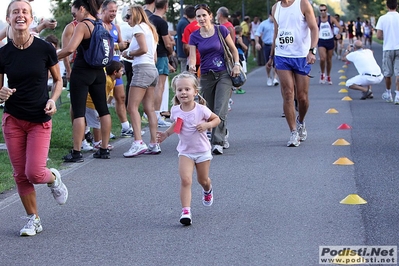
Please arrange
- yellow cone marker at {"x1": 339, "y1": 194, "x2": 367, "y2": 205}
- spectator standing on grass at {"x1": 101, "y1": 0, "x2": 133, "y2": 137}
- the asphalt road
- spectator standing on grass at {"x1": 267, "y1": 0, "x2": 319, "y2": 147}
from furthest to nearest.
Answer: spectator standing on grass at {"x1": 101, "y1": 0, "x2": 133, "y2": 137} → spectator standing on grass at {"x1": 267, "y1": 0, "x2": 319, "y2": 147} → yellow cone marker at {"x1": 339, "y1": 194, "x2": 367, "y2": 205} → the asphalt road

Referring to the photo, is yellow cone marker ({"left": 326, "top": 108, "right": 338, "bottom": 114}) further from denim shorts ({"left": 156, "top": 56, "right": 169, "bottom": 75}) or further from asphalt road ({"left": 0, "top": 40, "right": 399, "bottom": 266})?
denim shorts ({"left": 156, "top": 56, "right": 169, "bottom": 75})

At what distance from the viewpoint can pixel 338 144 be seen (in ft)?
34.2

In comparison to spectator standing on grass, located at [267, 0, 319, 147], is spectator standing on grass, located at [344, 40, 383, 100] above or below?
below

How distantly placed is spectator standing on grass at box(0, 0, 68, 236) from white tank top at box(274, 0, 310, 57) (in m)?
Result: 4.61

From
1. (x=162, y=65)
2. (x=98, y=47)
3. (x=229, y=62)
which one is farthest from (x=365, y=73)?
(x=98, y=47)

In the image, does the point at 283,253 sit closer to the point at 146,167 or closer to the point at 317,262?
the point at 317,262

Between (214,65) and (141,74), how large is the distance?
92cm

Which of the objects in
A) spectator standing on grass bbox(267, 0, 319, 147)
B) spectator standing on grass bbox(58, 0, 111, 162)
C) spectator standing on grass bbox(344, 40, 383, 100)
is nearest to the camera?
spectator standing on grass bbox(58, 0, 111, 162)

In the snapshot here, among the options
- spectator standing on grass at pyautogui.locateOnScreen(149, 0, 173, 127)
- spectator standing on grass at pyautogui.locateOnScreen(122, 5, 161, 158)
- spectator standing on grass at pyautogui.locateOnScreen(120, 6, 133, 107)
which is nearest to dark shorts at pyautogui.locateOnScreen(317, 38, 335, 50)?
spectator standing on grass at pyautogui.locateOnScreen(120, 6, 133, 107)

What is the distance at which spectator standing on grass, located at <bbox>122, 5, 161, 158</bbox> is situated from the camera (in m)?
10.1

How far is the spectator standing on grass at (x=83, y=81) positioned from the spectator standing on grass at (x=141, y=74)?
0.49 meters

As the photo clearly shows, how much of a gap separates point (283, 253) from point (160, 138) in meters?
1.46

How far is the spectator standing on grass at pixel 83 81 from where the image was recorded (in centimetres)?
910

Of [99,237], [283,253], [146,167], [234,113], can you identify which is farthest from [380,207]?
[234,113]
